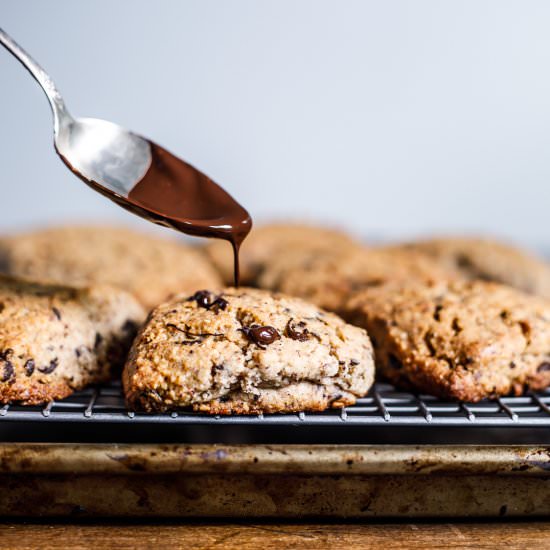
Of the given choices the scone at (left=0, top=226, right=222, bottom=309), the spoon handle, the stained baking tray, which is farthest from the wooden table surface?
the scone at (left=0, top=226, right=222, bottom=309)

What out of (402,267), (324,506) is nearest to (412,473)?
(324,506)

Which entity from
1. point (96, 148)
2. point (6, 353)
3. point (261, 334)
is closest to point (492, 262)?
point (261, 334)

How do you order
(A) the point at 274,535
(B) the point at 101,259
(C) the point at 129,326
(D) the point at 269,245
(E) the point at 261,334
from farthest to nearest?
(D) the point at 269,245, (B) the point at 101,259, (C) the point at 129,326, (E) the point at 261,334, (A) the point at 274,535

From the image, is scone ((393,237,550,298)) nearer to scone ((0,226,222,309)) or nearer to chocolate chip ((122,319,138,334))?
scone ((0,226,222,309))

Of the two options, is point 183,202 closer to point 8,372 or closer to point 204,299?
point 204,299

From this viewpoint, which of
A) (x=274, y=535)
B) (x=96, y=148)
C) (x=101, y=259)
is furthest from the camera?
(x=101, y=259)

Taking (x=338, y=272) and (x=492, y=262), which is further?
(x=492, y=262)

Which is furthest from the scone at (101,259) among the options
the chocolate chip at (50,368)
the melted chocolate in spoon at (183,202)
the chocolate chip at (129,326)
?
the chocolate chip at (50,368)
